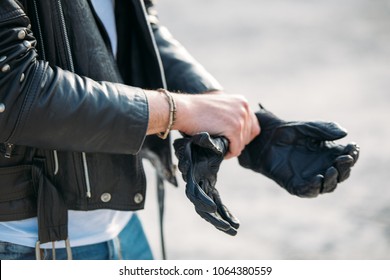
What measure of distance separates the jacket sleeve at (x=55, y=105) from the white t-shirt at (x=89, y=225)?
32 cm

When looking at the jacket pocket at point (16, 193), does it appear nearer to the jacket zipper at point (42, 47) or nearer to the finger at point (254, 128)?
the jacket zipper at point (42, 47)

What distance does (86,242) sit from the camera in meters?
2.45

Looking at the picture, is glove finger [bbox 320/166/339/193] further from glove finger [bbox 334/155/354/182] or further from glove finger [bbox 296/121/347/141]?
glove finger [bbox 296/121/347/141]

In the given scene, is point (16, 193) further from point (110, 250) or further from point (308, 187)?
point (308, 187)

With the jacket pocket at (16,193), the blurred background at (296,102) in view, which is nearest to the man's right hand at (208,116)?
the jacket pocket at (16,193)

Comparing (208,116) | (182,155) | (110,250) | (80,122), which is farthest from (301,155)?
(80,122)

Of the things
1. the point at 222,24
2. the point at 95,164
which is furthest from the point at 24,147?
the point at 222,24

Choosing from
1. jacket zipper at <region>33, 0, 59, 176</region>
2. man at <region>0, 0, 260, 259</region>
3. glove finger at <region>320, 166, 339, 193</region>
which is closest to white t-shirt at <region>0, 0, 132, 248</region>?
man at <region>0, 0, 260, 259</region>

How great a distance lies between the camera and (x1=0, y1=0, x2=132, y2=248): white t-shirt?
2.33 m

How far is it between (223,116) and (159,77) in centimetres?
38

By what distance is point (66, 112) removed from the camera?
6.84ft

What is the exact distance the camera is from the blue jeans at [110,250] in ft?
7.66

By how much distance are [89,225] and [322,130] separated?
2.57 feet

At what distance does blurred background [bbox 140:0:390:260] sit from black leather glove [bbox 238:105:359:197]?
7.46 feet
